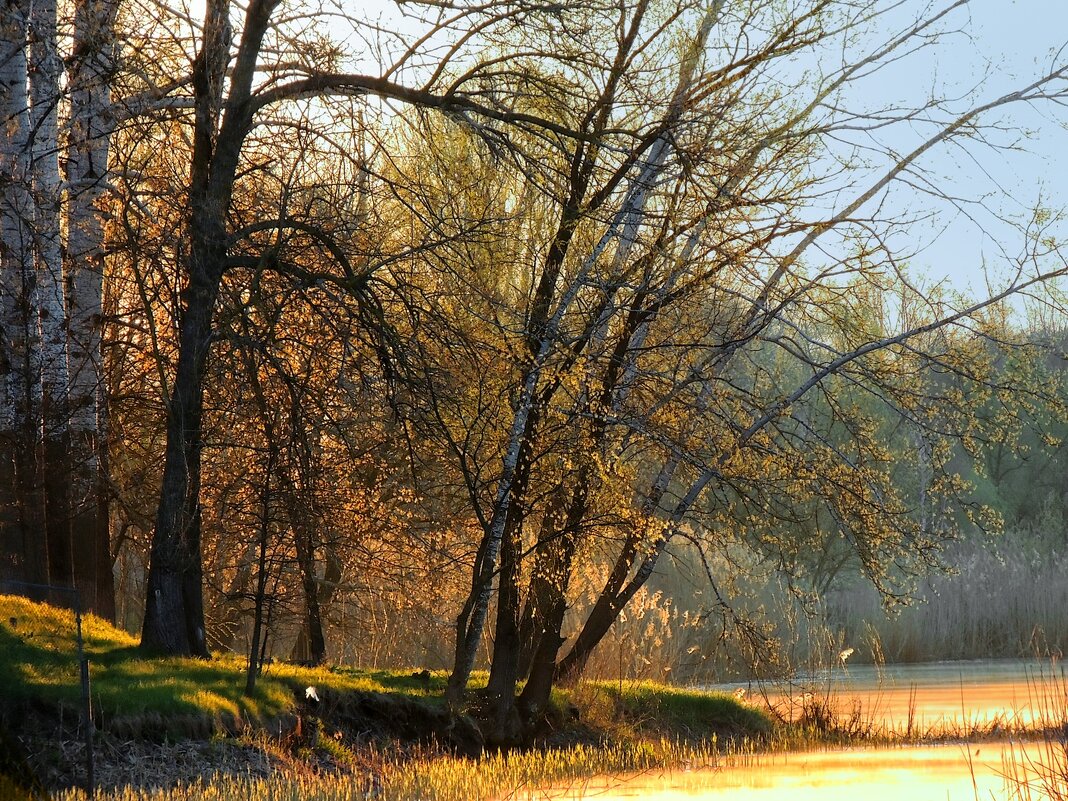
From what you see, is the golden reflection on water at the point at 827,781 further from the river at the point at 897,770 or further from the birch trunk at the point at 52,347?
the birch trunk at the point at 52,347

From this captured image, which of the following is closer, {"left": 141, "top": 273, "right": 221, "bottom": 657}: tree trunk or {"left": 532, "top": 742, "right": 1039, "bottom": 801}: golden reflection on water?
{"left": 532, "top": 742, "right": 1039, "bottom": 801}: golden reflection on water

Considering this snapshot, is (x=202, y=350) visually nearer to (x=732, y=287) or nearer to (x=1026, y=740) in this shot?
(x=732, y=287)

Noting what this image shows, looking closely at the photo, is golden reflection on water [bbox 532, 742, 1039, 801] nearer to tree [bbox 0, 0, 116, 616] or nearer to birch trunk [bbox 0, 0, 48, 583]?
tree [bbox 0, 0, 116, 616]

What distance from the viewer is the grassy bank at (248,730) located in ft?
26.4

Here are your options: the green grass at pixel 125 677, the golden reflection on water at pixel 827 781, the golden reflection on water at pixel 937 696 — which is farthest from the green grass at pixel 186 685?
the golden reflection on water at pixel 827 781

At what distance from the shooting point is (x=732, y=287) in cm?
1315

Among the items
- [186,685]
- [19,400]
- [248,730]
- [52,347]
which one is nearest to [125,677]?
[186,685]

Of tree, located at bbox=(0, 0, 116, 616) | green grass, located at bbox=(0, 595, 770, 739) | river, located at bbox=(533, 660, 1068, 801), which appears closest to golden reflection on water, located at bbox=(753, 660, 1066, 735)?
river, located at bbox=(533, 660, 1068, 801)

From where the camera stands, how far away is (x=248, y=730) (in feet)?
30.1

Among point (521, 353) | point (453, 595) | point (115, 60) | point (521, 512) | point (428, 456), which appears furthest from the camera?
point (453, 595)

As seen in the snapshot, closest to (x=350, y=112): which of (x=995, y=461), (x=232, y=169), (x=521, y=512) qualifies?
(x=232, y=169)

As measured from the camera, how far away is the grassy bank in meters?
8.04

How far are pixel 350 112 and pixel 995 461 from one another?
99.2 ft

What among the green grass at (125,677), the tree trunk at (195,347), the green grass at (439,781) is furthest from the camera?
the tree trunk at (195,347)
